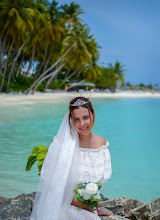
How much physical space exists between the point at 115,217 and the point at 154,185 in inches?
166

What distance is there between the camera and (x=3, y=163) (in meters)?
7.00

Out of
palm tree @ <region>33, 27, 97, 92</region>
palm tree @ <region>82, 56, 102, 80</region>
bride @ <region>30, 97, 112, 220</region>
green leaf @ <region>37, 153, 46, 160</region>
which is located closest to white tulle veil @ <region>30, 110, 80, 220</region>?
bride @ <region>30, 97, 112, 220</region>

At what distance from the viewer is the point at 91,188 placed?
205 cm

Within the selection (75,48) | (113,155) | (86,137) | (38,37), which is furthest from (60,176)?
(75,48)

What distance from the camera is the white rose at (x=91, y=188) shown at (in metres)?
2.04

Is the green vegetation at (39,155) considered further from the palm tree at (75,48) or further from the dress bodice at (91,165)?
the palm tree at (75,48)

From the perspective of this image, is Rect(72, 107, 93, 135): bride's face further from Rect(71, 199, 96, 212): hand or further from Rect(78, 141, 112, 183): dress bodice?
Rect(71, 199, 96, 212): hand

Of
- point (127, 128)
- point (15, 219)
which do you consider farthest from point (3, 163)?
point (127, 128)

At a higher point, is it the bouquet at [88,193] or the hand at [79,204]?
the bouquet at [88,193]

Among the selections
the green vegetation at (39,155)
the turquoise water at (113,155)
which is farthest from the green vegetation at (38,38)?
the green vegetation at (39,155)

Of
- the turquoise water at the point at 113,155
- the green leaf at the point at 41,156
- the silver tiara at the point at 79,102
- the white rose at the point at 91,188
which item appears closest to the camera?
the white rose at the point at 91,188

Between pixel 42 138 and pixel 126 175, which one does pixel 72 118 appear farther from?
pixel 42 138

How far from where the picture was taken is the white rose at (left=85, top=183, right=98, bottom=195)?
2.04 meters

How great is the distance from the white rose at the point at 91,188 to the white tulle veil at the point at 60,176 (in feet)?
0.41
